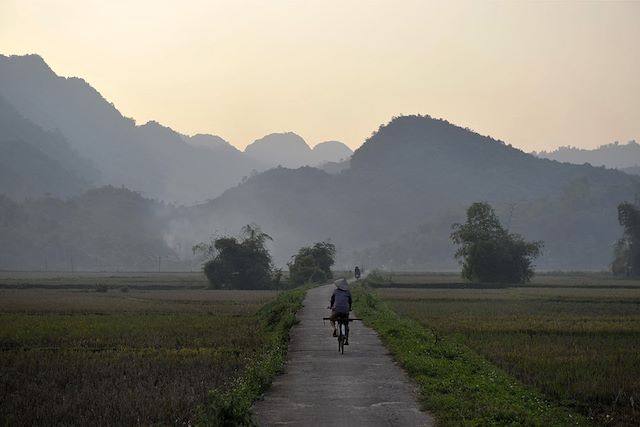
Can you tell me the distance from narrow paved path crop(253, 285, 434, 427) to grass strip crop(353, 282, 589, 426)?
1.28 ft

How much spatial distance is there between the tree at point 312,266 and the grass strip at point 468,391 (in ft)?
231

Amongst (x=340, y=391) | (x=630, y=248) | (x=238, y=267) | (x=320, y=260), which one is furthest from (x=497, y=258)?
(x=340, y=391)

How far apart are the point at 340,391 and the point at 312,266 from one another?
264ft

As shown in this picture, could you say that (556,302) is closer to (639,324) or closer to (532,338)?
(639,324)

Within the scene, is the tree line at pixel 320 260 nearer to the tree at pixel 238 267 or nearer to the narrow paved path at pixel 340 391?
the tree at pixel 238 267

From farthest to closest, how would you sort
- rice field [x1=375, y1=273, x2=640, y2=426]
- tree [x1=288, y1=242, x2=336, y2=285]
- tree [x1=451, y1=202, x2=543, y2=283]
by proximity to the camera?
tree [x1=451, y1=202, x2=543, y2=283] → tree [x1=288, y1=242, x2=336, y2=285] → rice field [x1=375, y1=273, x2=640, y2=426]

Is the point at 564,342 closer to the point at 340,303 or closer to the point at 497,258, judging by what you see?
the point at 340,303

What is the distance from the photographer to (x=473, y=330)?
105 ft

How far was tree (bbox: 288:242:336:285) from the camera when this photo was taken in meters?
94.6

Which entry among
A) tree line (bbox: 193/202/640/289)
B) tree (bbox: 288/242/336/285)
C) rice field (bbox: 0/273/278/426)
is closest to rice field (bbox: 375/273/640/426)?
rice field (bbox: 0/273/278/426)

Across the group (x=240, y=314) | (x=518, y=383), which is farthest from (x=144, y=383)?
(x=240, y=314)

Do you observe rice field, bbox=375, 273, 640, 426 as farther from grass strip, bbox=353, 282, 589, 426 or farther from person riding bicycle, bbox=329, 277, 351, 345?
person riding bicycle, bbox=329, 277, 351, 345

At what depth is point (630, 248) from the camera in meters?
123

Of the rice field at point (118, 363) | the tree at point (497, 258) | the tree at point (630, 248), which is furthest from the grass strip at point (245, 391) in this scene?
the tree at point (630, 248)
